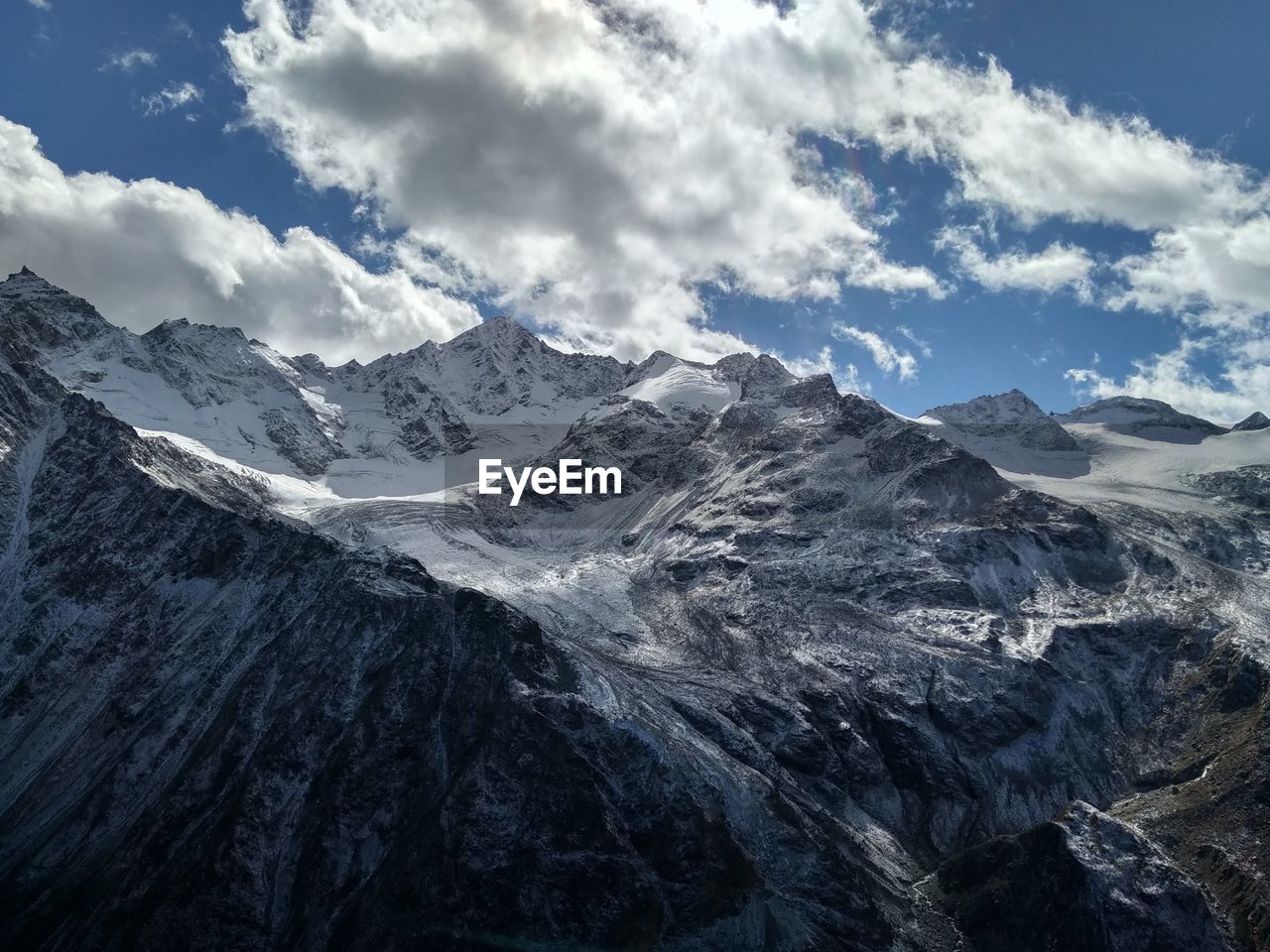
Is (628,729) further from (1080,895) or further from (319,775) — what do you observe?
(1080,895)

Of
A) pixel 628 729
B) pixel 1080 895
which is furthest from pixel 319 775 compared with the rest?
pixel 1080 895

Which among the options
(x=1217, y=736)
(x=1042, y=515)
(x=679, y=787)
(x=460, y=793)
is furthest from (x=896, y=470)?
(x=460, y=793)

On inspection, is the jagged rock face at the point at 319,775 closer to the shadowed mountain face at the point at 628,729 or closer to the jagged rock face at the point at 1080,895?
the shadowed mountain face at the point at 628,729

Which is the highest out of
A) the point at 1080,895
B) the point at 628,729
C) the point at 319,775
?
the point at 628,729

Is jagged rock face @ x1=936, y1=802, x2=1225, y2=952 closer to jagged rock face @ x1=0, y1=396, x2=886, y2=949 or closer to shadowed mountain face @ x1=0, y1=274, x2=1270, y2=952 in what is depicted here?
shadowed mountain face @ x1=0, y1=274, x2=1270, y2=952

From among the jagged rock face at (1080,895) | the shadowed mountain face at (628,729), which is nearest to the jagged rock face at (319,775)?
the shadowed mountain face at (628,729)

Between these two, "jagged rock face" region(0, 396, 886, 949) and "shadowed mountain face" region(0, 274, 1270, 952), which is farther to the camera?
"shadowed mountain face" region(0, 274, 1270, 952)

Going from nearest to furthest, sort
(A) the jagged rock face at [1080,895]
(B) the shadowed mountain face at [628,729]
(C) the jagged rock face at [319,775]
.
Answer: (A) the jagged rock face at [1080,895], (C) the jagged rock face at [319,775], (B) the shadowed mountain face at [628,729]

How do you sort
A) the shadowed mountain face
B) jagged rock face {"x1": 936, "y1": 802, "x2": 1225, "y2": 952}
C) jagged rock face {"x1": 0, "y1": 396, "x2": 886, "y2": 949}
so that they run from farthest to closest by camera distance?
the shadowed mountain face → jagged rock face {"x1": 0, "y1": 396, "x2": 886, "y2": 949} → jagged rock face {"x1": 936, "y1": 802, "x2": 1225, "y2": 952}

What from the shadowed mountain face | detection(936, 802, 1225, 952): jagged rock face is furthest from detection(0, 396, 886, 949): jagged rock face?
detection(936, 802, 1225, 952): jagged rock face
